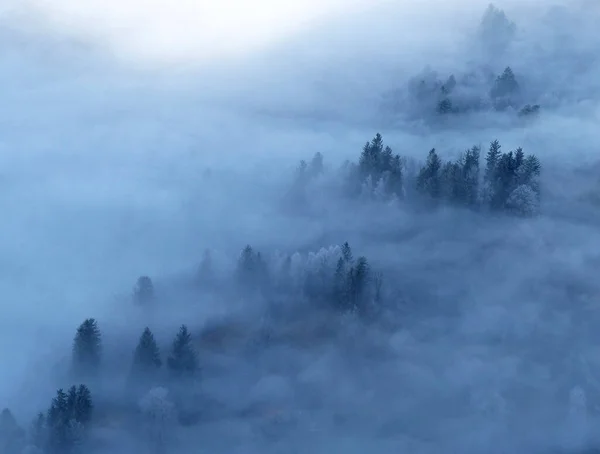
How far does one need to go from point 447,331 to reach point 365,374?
16028mm

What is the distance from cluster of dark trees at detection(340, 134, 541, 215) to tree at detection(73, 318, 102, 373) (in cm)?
5937

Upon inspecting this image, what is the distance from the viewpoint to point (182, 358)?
383ft

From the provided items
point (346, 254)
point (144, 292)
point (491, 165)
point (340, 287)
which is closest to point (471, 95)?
point (491, 165)

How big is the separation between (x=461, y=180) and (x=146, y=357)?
65.2 meters

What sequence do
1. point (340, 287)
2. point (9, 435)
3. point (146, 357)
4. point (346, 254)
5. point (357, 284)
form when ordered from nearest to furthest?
point (9, 435)
point (146, 357)
point (357, 284)
point (340, 287)
point (346, 254)

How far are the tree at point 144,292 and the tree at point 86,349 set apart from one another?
14.0m

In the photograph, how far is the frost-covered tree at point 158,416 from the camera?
110 metres

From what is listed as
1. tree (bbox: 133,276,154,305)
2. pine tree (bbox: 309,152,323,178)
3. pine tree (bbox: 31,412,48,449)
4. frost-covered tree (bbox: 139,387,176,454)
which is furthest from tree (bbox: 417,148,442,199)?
pine tree (bbox: 31,412,48,449)

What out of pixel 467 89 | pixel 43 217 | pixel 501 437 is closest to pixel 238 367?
pixel 501 437

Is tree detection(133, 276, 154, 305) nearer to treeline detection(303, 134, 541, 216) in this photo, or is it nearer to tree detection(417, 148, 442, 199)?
treeline detection(303, 134, 541, 216)

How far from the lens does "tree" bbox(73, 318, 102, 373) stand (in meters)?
117

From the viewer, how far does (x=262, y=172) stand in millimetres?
181875

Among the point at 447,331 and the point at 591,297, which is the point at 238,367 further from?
the point at 591,297

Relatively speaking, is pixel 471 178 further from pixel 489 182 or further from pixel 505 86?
pixel 505 86
